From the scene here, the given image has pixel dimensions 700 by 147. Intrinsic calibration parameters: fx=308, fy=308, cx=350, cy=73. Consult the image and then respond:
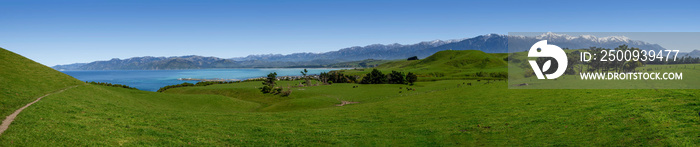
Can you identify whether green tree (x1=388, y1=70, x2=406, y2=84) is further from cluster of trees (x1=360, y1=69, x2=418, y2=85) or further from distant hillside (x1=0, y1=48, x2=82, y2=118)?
distant hillside (x1=0, y1=48, x2=82, y2=118)

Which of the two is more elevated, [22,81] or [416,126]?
[22,81]

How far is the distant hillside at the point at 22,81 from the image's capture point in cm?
2700

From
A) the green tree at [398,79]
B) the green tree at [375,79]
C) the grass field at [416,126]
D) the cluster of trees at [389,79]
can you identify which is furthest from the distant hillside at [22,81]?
the green tree at [398,79]

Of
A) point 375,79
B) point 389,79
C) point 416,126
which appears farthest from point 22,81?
point 389,79

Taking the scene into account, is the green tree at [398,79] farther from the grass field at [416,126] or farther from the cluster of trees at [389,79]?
the grass field at [416,126]

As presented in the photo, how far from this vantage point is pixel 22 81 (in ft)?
113

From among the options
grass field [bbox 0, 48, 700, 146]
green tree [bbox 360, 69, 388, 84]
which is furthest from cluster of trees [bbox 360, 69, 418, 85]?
grass field [bbox 0, 48, 700, 146]

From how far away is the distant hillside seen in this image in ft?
88.6

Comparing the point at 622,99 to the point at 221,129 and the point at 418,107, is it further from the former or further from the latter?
the point at 221,129

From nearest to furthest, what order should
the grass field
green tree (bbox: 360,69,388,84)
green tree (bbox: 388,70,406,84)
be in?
the grass field → green tree (bbox: 360,69,388,84) → green tree (bbox: 388,70,406,84)

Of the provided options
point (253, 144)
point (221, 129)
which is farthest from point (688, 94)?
point (221, 129)

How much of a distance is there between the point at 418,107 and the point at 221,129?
2781cm

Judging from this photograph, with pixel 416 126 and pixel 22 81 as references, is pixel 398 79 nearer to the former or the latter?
pixel 416 126

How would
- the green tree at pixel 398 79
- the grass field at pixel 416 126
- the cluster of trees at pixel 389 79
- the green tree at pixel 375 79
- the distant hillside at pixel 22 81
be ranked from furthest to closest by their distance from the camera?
the green tree at pixel 398 79 → the cluster of trees at pixel 389 79 → the green tree at pixel 375 79 → the distant hillside at pixel 22 81 → the grass field at pixel 416 126
